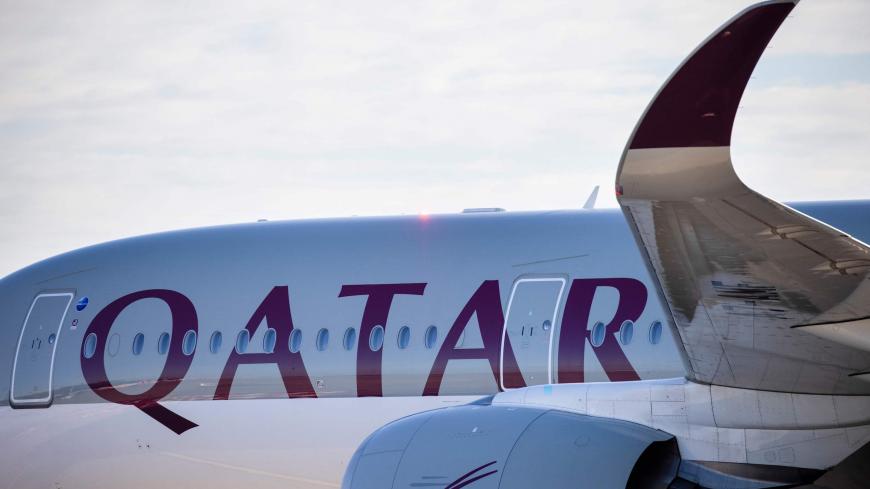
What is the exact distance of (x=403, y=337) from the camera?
399 inches

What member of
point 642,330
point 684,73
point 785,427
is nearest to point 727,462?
point 785,427

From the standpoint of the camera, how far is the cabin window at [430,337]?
999 cm

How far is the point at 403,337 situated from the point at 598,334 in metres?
1.79

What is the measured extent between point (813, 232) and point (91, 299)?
337 inches

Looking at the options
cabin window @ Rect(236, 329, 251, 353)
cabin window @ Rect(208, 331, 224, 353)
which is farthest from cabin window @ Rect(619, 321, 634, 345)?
cabin window @ Rect(208, 331, 224, 353)

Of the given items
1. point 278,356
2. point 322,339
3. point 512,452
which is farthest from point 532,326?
point 512,452

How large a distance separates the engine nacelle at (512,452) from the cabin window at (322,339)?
10.5 ft

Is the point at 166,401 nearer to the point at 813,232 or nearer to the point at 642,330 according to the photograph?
the point at 642,330

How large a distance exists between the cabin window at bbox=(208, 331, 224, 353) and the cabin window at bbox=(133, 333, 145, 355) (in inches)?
29.7

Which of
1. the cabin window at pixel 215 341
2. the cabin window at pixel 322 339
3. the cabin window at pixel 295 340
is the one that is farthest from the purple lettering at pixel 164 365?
the cabin window at pixel 322 339

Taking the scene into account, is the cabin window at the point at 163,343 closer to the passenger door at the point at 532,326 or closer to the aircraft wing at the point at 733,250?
the passenger door at the point at 532,326

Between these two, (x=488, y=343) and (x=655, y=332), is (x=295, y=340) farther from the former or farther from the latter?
(x=655, y=332)

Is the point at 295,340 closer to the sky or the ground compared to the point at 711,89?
closer to the ground

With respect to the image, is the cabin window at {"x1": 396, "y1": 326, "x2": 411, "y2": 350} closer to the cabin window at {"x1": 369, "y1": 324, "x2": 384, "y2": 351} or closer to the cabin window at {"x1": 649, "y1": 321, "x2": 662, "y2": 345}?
the cabin window at {"x1": 369, "y1": 324, "x2": 384, "y2": 351}
